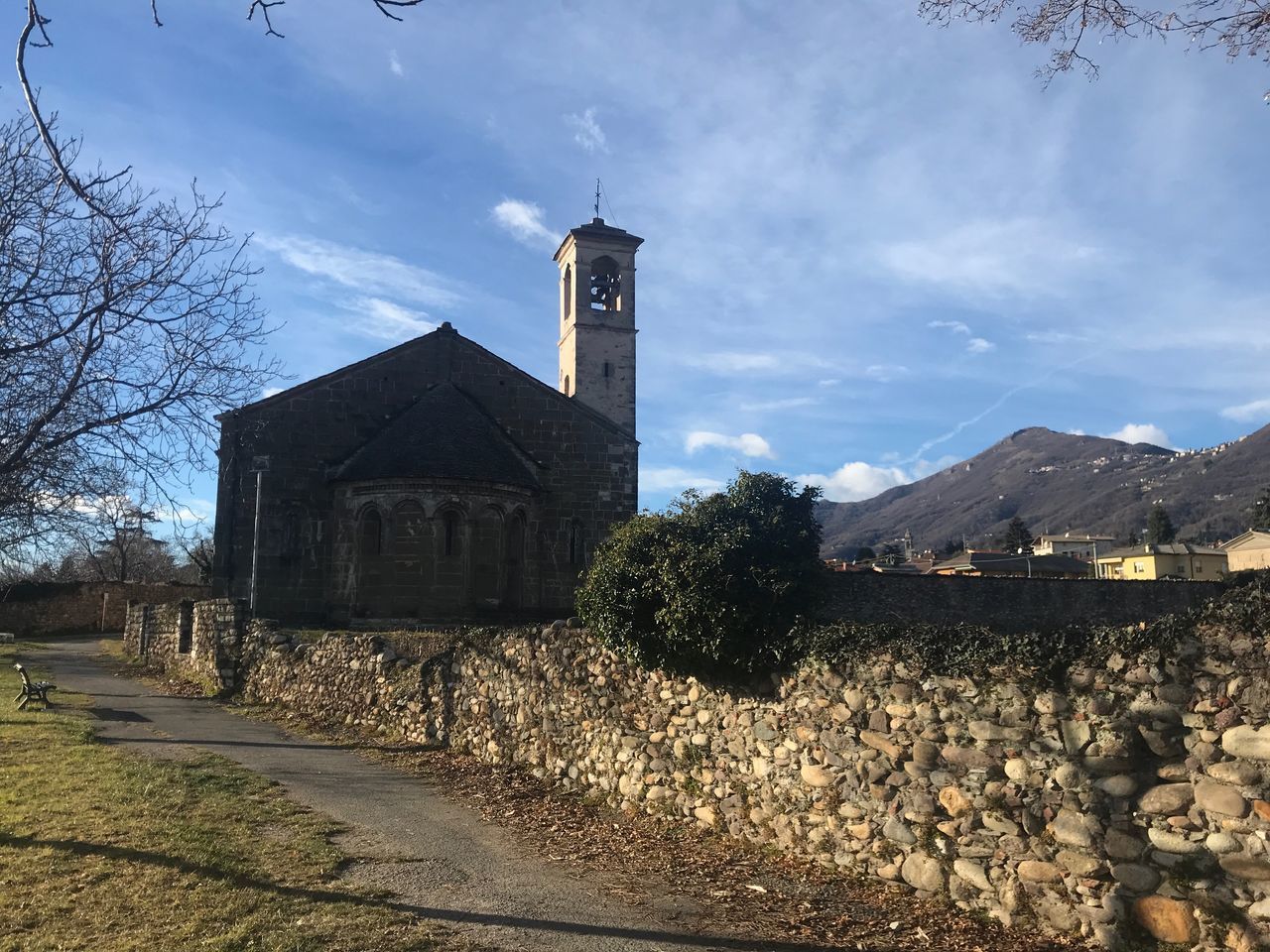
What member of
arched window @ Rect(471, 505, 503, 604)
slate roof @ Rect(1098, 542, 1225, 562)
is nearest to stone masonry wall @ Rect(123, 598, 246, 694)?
arched window @ Rect(471, 505, 503, 604)

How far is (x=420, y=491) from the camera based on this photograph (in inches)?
957

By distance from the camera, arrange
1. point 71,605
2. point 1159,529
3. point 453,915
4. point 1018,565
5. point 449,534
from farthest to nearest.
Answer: point 1159,529
point 1018,565
point 71,605
point 449,534
point 453,915

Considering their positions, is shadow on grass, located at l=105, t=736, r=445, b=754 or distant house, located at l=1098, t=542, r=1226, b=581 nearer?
shadow on grass, located at l=105, t=736, r=445, b=754

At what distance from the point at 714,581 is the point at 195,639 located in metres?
17.8

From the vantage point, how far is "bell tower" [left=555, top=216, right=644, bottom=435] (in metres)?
40.0

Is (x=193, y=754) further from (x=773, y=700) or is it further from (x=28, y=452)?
(x=773, y=700)

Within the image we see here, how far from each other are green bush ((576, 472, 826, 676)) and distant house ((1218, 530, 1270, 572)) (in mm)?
63513

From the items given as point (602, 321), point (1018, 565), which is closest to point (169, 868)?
point (602, 321)

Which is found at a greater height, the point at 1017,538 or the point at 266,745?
the point at 1017,538

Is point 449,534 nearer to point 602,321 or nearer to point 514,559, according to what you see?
point 514,559

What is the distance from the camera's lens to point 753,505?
33.2 feet

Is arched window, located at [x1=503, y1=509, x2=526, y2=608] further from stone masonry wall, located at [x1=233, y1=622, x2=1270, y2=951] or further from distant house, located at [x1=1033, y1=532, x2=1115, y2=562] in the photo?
distant house, located at [x1=1033, y1=532, x2=1115, y2=562]

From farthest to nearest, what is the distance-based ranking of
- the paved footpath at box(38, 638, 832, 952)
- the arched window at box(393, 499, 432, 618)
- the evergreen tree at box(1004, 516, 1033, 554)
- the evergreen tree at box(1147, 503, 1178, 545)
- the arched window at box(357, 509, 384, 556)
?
the evergreen tree at box(1004, 516, 1033, 554)
the evergreen tree at box(1147, 503, 1178, 545)
the arched window at box(357, 509, 384, 556)
the arched window at box(393, 499, 432, 618)
the paved footpath at box(38, 638, 832, 952)

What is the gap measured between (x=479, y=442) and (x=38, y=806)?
1727 centimetres
